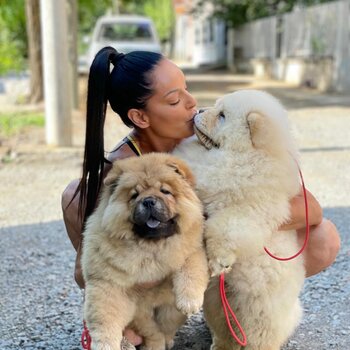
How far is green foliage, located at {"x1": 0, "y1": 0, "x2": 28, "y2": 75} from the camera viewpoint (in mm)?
10247

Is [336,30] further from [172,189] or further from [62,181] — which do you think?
[172,189]

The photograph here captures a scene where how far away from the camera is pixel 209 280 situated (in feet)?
8.70

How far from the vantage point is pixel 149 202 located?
7.50 feet

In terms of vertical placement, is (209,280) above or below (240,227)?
below

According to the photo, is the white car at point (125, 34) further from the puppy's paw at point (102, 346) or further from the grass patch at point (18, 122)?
the puppy's paw at point (102, 346)

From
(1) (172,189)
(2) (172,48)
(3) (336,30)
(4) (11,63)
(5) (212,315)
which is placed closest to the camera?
(1) (172,189)

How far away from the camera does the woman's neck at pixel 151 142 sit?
297cm

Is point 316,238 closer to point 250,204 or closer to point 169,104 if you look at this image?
point 250,204

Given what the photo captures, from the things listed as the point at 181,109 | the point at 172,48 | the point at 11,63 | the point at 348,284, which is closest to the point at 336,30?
the point at 11,63

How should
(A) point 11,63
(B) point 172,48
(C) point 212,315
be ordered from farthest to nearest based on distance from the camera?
(B) point 172,48
(A) point 11,63
(C) point 212,315

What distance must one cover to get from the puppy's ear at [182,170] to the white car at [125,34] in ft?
45.2

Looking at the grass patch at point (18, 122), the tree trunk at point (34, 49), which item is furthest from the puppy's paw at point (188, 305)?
the tree trunk at point (34, 49)

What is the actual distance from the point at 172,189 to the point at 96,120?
0.68 m

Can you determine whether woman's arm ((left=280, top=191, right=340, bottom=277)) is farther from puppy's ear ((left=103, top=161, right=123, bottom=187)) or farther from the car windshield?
the car windshield
